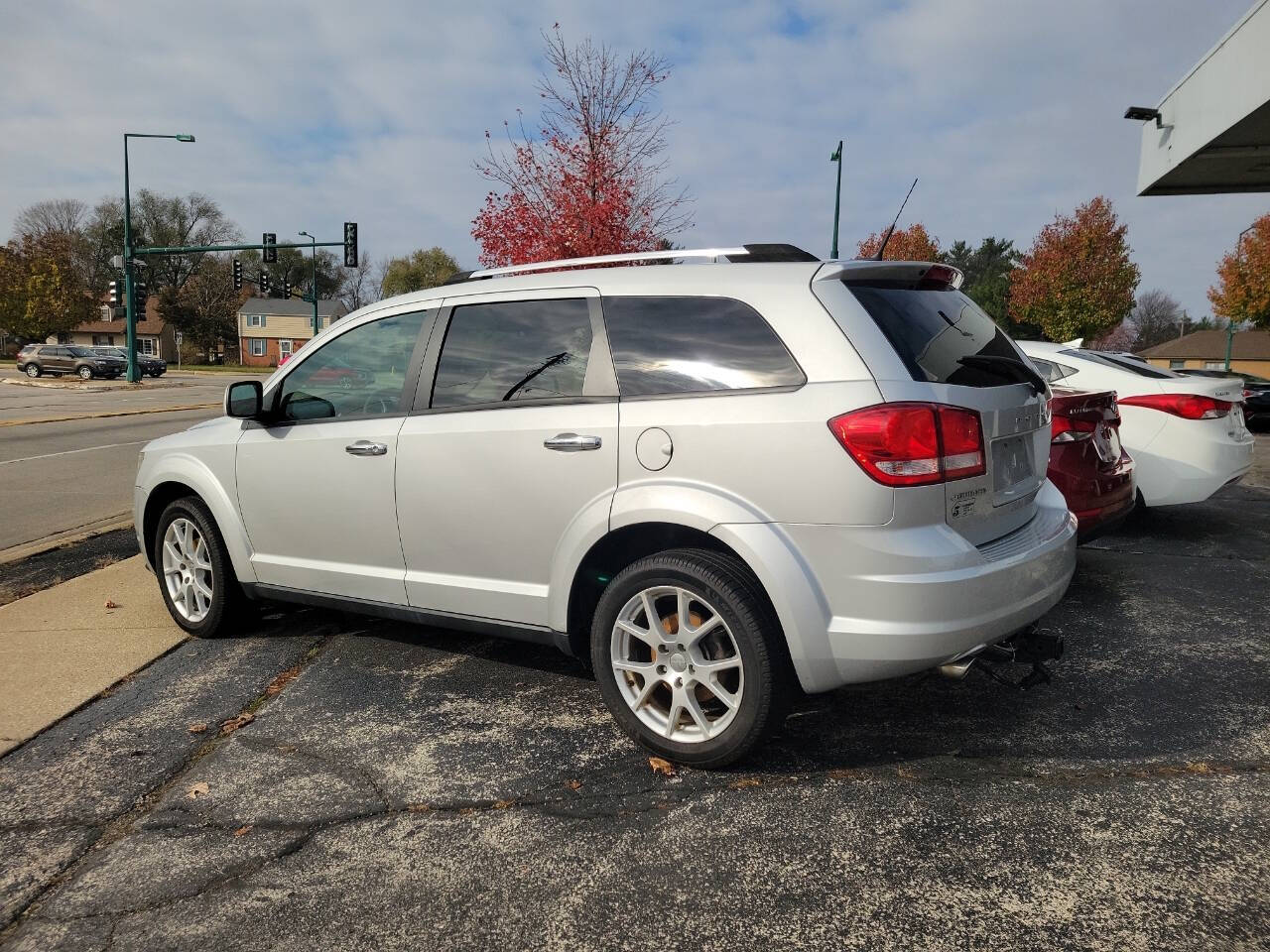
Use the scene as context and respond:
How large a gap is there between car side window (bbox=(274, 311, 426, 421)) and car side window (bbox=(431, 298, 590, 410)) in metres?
0.26

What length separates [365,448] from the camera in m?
4.15

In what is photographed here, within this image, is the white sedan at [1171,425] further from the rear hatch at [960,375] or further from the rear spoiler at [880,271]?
the rear spoiler at [880,271]

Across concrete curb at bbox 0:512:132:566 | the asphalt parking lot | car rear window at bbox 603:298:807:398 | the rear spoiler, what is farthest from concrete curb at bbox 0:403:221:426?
the rear spoiler

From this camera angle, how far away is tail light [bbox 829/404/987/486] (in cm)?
295

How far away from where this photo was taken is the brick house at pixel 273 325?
87875mm

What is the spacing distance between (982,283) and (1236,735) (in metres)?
77.6

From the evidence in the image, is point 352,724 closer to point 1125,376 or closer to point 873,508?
point 873,508

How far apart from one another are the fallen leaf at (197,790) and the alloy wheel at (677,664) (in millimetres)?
1468

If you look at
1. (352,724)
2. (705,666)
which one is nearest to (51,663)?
(352,724)

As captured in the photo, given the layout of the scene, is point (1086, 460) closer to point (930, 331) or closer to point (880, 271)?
point (930, 331)

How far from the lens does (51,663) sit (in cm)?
456

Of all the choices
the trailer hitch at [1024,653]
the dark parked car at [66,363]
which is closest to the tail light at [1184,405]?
the trailer hitch at [1024,653]

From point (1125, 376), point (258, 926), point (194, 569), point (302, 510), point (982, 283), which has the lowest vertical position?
point (258, 926)

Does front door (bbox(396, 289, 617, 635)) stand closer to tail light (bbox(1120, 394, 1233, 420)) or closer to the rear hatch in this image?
the rear hatch
